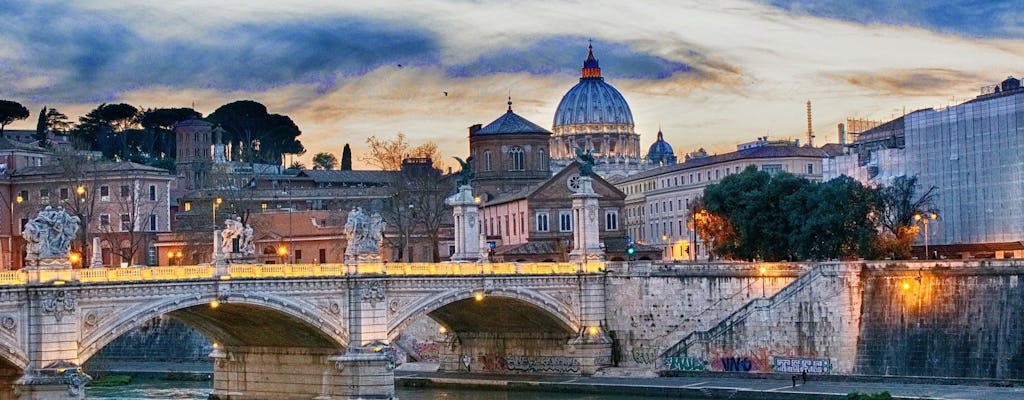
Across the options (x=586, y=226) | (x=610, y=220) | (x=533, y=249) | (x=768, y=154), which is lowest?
(x=533, y=249)

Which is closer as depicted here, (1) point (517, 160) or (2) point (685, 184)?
(1) point (517, 160)

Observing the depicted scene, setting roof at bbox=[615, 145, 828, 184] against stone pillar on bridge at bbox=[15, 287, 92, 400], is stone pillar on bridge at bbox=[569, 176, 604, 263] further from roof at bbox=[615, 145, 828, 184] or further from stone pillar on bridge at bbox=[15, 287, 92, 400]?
roof at bbox=[615, 145, 828, 184]

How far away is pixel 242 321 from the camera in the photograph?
230ft

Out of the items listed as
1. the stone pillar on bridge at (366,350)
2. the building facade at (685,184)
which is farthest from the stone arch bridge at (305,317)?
Answer: the building facade at (685,184)

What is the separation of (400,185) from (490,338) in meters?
30.3

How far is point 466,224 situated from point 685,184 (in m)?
63.0

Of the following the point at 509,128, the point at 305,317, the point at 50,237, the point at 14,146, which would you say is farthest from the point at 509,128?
the point at 50,237

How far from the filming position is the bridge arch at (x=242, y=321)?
2368 inches

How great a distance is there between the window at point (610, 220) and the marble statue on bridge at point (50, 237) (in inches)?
2102

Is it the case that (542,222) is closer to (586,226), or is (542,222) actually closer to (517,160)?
(517,160)

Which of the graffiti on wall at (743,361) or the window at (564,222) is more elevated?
the window at (564,222)

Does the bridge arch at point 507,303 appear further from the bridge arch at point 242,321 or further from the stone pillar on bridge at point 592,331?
the bridge arch at point 242,321

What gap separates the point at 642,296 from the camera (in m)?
79.0

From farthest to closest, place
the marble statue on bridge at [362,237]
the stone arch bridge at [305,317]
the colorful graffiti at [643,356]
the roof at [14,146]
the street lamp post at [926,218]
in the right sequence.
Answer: the roof at [14,146]
the street lamp post at [926,218]
the colorful graffiti at [643,356]
the marble statue on bridge at [362,237]
the stone arch bridge at [305,317]
